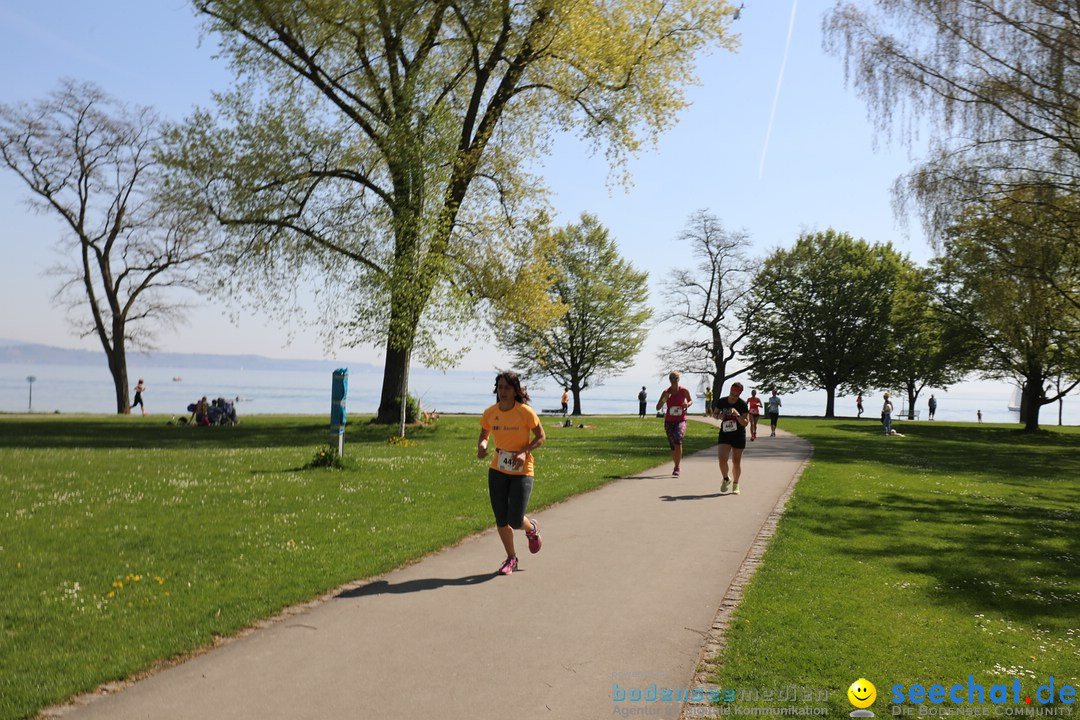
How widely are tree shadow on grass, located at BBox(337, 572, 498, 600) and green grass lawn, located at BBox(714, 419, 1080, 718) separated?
2584 millimetres

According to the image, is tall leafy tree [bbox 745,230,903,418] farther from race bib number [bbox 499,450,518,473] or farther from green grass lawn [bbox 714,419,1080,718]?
race bib number [bbox 499,450,518,473]

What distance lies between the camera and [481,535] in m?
10.2

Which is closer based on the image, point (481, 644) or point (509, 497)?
point (481, 644)

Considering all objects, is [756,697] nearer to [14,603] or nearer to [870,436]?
[14,603]

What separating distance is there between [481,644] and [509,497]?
8.34 feet

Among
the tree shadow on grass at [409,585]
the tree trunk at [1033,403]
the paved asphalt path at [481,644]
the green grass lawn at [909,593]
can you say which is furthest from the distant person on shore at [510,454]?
the tree trunk at [1033,403]

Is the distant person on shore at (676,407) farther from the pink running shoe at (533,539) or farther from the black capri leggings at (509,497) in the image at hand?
the black capri leggings at (509,497)

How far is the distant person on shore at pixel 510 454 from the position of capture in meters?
8.19

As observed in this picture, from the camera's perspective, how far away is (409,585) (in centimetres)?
760

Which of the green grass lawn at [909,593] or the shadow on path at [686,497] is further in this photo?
the shadow on path at [686,497]

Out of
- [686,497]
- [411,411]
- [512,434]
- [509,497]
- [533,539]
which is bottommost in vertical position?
[686,497]

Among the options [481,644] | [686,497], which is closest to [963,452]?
[686,497]

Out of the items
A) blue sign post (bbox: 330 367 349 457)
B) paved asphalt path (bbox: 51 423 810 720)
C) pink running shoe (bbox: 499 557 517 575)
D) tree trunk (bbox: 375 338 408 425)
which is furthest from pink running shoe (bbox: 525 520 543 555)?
tree trunk (bbox: 375 338 408 425)

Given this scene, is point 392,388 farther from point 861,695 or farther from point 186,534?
point 861,695
